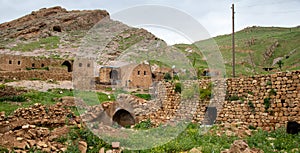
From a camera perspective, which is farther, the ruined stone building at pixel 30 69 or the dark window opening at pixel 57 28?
the dark window opening at pixel 57 28

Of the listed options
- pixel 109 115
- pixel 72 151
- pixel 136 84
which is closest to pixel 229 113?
pixel 109 115

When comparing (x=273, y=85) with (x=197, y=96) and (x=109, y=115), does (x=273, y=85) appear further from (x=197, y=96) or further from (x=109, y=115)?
(x=109, y=115)

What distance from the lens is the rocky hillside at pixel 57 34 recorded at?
49312mm

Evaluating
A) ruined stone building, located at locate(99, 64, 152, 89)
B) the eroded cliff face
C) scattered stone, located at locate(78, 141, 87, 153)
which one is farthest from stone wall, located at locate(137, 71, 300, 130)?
the eroded cliff face

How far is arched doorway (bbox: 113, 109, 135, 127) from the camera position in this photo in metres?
12.4

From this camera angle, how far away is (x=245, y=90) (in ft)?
34.8

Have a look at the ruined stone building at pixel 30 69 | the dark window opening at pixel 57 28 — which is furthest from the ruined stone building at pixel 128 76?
the dark window opening at pixel 57 28

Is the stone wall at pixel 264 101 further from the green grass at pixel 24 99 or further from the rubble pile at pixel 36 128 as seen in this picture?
the green grass at pixel 24 99

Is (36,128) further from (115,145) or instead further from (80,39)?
(80,39)

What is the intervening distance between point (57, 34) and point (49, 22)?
21.8 feet

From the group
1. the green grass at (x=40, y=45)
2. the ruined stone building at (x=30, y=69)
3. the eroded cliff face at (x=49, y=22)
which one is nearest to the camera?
the ruined stone building at (x=30, y=69)

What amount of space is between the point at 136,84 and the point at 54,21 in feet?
171

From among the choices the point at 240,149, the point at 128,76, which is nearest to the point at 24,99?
the point at 240,149

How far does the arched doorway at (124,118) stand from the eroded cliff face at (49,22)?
55389 millimetres
